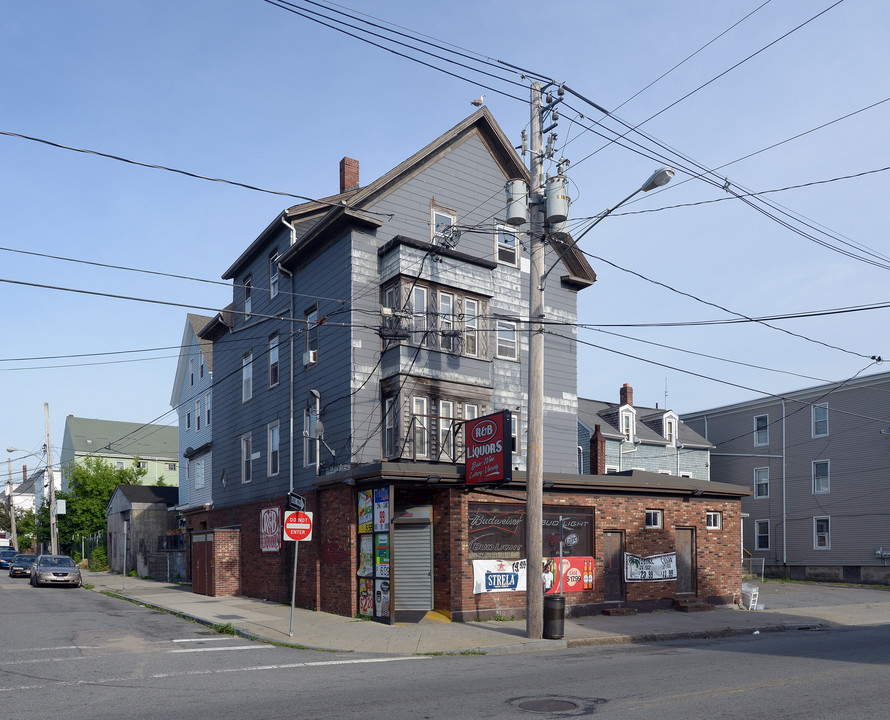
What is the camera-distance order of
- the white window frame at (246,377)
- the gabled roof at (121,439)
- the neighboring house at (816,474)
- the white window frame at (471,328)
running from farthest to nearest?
the gabled roof at (121,439), the neighboring house at (816,474), the white window frame at (246,377), the white window frame at (471,328)

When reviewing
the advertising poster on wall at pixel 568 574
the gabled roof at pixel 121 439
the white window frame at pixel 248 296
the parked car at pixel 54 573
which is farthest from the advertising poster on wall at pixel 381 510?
the gabled roof at pixel 121 439

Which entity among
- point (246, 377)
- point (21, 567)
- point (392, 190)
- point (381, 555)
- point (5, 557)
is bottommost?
point (5, 557)

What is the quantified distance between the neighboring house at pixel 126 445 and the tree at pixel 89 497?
580 inches

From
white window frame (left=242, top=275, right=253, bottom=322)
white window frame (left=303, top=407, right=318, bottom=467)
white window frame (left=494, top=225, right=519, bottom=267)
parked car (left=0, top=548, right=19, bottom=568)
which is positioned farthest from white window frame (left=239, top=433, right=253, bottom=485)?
parked car (left=0, top=548, right=19, bottom=568)

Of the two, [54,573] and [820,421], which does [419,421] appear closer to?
[54,573]

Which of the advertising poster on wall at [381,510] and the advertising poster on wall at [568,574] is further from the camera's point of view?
the advertising poster on wall at [568,574]

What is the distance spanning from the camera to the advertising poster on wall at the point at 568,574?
856 inches

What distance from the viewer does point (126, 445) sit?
7538cm

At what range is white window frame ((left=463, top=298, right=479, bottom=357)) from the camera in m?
24.4

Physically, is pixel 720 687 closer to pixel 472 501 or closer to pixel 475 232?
pixel 472 501

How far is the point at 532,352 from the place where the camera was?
1753 cm

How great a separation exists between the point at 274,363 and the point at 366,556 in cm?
997

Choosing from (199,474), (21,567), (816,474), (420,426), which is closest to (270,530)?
(420,426)

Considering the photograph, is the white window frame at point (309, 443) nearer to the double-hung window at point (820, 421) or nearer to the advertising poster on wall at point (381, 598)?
the advertising poster on wall at point (381, 598)
